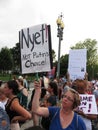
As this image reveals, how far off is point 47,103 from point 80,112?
1.19m

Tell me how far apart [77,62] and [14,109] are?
18.3 feet

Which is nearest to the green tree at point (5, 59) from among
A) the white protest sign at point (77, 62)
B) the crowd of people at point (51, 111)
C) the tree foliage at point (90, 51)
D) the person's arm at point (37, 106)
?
the tree foliage at point (90, 51)

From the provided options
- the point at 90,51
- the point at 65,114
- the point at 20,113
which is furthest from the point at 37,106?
the point at 90,51

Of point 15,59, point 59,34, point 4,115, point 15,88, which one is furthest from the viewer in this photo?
point 15,59

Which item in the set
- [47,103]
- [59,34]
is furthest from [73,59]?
[59,34]

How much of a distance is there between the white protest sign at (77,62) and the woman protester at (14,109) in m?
5.09

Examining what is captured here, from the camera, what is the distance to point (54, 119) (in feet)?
15.8

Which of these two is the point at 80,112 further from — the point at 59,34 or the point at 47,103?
the point at 59,34

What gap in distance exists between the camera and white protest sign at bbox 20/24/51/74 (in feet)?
20.9

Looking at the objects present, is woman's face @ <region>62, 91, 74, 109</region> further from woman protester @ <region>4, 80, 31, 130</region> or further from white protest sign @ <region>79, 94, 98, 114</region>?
white protest sign @ <region>79, 94, 98, 114</region>

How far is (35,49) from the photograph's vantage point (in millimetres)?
6465

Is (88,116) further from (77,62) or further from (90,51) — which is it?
(90,51)

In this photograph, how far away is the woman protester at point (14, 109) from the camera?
19.1 ft

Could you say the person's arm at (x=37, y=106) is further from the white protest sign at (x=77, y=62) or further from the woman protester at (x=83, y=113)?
the white protest sign at (x=77, y=62)
